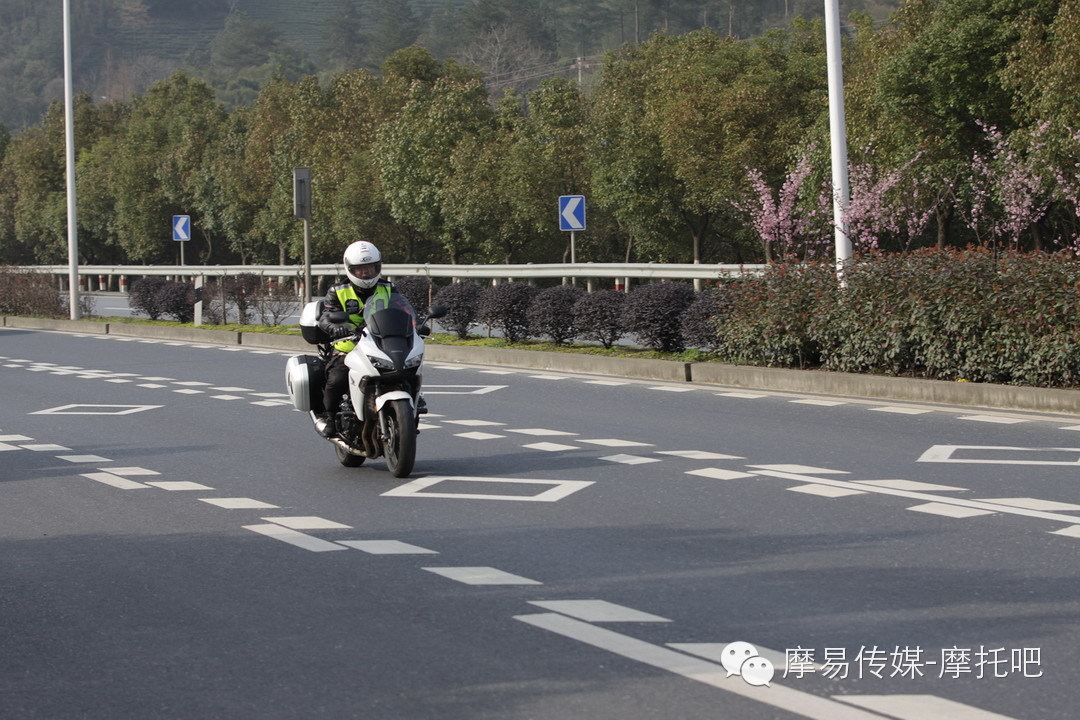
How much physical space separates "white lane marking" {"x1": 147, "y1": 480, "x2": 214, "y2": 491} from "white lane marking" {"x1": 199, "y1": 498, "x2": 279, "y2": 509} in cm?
57

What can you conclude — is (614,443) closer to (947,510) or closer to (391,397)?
(391,397)

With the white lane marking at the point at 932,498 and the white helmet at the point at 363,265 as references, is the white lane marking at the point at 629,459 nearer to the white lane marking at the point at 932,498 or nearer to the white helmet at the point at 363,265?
the white lane marking at the point at 932,498

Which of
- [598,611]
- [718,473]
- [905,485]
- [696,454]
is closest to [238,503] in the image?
[718,473]

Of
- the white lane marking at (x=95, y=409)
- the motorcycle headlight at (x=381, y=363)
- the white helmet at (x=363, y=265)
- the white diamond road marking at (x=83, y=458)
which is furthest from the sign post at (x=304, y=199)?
the motorcycle headlight at (x=381, y=363)

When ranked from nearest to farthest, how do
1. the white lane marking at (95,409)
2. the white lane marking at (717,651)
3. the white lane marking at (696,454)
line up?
1. the white lane marking at (717,651)
2. the white lane marking at (696,454)
3. the white lane marking at (95,409)

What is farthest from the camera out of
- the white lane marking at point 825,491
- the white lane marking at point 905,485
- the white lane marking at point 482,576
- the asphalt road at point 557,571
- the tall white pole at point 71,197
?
the tall white pole at point 71,197

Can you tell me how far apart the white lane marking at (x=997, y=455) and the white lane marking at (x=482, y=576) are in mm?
4716

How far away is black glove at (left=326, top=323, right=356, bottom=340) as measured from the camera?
11102 millimetres

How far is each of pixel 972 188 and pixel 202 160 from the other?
148 feet

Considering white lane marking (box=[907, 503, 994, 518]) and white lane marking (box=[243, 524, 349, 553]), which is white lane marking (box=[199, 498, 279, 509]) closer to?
white lane marking (box=[243, 524, 349, 553])

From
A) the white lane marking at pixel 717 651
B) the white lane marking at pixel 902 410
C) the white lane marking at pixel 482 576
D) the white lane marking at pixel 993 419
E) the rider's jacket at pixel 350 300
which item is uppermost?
the rider's jacket at pixel 350 300

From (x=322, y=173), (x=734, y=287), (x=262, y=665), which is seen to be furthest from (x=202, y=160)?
(x=262, y=665)

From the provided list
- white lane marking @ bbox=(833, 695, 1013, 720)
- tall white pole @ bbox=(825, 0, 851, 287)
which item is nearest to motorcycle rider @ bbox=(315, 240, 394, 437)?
white lane marking @ bbox=(833, 695, 1013, 720)

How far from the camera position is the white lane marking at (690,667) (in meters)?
5.17
